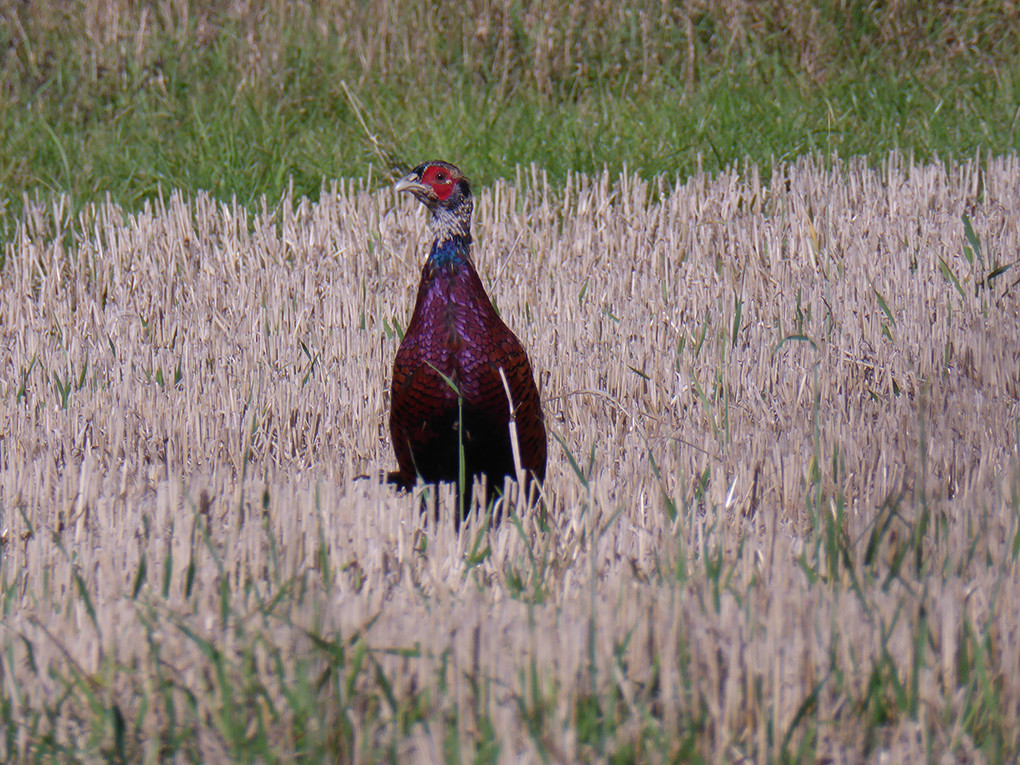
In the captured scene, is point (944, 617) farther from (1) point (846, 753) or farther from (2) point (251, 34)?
(2) point (251, 34)

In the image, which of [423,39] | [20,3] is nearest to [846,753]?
[423,39]

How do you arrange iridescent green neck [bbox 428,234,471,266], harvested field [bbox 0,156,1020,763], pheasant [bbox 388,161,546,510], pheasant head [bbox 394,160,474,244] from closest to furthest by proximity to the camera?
harvested field [bbox 0,156,1020,763] → pheasant [bbox 388,161,546,510] → iridescent green neck [bbox 428,234,471,266] → pheasant head [bbox 394,160,474,244]

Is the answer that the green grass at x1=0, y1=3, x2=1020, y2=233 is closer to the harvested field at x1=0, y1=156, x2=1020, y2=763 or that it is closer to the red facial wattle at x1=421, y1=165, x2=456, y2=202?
the harvested field at x1=0, y1=156, x2=1020, y2=763

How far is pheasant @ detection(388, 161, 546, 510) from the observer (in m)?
2.86

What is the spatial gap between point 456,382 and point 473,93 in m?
5.75

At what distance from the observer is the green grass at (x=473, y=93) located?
23.7 feet

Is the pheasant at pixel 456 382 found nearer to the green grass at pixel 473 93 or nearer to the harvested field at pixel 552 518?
the harvested field at pixel 552 518

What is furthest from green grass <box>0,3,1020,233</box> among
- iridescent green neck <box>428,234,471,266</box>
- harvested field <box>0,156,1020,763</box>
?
iridescent green neck <box>428,234,471,266</box>

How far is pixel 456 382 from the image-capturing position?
2.85 metres

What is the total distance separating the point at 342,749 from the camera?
177 cm

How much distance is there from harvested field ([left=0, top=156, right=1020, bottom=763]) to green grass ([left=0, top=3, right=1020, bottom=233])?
163 cm

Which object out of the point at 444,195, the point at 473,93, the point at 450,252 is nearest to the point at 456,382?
the point at 450,252

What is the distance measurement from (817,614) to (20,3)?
8967mm

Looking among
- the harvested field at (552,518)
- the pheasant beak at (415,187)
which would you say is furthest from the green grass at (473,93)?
the pheasant beak at (415,187)
